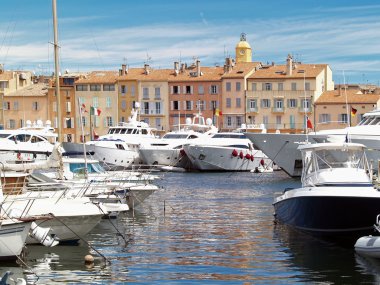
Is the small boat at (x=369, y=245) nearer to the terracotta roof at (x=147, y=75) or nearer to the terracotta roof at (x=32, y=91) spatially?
the terracotta roof at (x=147, y=75)

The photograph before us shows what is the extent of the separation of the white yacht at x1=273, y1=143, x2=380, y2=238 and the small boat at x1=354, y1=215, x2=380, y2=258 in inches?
37.6

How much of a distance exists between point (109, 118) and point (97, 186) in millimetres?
84023

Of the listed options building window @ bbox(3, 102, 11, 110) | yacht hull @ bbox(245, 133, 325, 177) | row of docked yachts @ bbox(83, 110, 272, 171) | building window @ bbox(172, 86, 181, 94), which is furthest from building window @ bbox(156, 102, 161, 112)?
yacht hull @ bbox(245, 133, 325, 177)

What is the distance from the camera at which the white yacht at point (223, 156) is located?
222 ft

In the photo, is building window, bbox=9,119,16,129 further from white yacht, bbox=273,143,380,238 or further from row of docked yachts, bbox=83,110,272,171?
white yacht, bbox=273,143,380,238

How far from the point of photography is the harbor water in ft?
64.9

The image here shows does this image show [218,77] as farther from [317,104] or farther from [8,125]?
[8,125]

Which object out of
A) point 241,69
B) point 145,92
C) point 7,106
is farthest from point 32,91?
point 241,69

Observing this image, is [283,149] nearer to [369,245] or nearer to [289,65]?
[369,245]

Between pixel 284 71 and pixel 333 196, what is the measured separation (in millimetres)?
85628

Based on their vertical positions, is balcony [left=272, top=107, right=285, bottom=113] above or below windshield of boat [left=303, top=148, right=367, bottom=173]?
above

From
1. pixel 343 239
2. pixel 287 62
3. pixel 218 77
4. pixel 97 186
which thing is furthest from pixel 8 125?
pixel 343 239

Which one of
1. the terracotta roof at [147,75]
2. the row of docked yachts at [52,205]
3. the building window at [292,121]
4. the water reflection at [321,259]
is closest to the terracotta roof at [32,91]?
the terracotta roof at [147,75]

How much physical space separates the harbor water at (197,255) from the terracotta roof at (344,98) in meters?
67.6
